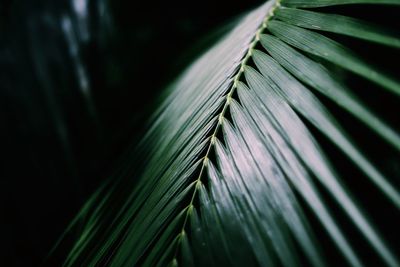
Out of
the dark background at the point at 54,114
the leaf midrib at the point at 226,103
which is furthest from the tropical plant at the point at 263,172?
the dark background at the point at 54,114

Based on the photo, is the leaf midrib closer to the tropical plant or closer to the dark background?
the tropical plant

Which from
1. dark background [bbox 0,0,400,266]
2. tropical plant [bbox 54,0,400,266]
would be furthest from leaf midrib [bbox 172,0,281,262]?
dark background [bbox 0,0,400,266]

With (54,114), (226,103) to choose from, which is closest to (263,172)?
(226,103)

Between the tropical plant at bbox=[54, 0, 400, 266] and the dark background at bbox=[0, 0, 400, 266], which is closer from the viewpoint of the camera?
the tropical plant at bbox=[54, 0, 400, 266]

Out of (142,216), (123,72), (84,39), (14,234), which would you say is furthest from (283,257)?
(123,72)

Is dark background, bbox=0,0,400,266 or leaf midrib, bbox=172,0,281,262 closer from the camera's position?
leaf midrib, bbox=172,0,281,262

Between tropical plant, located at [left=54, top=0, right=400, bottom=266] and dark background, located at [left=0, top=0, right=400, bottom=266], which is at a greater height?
dark background, located at [left=0, top=0, right=400, bottom=266]

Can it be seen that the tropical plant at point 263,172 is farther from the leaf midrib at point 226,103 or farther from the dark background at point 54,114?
the dark background at point 54,114

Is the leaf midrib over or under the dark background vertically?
under
